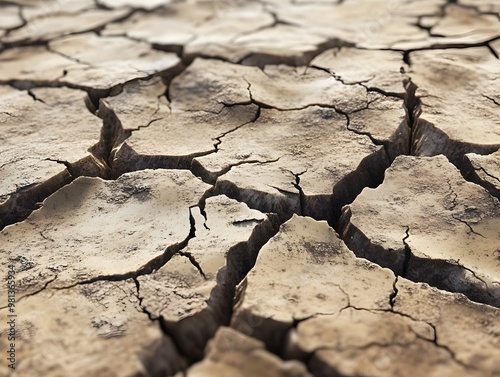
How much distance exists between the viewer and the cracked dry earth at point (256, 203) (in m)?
1.42

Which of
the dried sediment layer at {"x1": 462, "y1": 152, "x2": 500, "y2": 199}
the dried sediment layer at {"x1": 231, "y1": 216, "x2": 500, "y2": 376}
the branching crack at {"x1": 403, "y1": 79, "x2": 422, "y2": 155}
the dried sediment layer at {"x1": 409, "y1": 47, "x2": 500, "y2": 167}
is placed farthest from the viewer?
the branching crack at {"x1": 403, "y1": 79, "x2": 422, "y2": 155}

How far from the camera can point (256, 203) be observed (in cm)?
191

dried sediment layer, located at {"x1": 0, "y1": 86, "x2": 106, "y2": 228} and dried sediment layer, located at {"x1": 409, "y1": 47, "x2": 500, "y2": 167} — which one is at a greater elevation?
dried sediment layer, located at {"x1": 409, "y1": 47, "x2": 500, "y2": 167}

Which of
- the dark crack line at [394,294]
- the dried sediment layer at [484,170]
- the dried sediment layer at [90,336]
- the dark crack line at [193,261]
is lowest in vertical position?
the dried sediment layer at [90,336]

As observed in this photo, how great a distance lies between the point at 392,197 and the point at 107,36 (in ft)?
6.97

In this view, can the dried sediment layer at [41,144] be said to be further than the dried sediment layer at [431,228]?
Yes

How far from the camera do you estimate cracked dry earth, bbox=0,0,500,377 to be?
55.8 inches

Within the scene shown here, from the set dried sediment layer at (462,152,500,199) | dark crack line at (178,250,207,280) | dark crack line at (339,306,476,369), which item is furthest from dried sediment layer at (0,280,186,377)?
dried sediment layer at (462,152,500,199)

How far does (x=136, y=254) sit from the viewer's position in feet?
5.67

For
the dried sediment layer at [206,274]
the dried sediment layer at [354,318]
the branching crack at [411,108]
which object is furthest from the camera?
the branching crack at [411,108]

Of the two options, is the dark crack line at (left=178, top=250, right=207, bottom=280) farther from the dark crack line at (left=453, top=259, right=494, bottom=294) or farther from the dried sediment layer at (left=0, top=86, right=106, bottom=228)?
the dark crack line at (left=453, top=259, right=494, bottom=294)

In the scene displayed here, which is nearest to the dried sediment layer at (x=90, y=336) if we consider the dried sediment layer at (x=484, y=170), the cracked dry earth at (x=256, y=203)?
the cracked dry earth at (x=256, y=203)

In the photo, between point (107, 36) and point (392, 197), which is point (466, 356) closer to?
point (392, 197)

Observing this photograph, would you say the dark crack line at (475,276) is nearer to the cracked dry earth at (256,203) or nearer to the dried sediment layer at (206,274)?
the cracked dry earth at (256,203)
